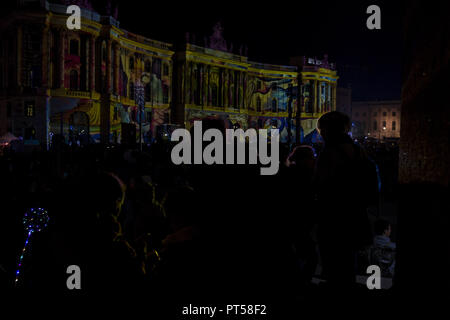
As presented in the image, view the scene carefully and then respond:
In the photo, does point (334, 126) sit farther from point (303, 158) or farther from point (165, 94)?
point (165, 94)

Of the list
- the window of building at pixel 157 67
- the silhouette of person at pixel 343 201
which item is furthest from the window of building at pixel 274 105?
the silhouette of person at pixel 343 201

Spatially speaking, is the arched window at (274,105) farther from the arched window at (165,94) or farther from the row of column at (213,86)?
the arched window at (165,94)

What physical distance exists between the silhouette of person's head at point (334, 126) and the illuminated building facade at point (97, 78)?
17.1 meters

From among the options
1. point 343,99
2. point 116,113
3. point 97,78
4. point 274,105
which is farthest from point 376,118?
point 97,78

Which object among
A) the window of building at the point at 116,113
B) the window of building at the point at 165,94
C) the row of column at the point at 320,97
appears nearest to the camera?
the window of building at the point at 116,113

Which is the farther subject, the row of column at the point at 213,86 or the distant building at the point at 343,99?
the distant building at the point at 343,99

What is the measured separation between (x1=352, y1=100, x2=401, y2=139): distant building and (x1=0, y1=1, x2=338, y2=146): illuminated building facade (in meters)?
62.7

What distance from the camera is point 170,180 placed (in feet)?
21.4

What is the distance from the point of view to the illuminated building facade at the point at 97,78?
118ft

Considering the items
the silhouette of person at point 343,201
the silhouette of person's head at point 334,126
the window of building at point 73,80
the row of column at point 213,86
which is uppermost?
the row of column at point 213,86

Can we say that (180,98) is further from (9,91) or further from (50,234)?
(50,234)

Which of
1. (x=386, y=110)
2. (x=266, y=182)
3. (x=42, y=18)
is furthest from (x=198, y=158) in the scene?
(x=386, y=110)

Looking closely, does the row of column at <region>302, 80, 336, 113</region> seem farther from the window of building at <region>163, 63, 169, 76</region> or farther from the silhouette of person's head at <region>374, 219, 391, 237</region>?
the silhouette of person's head at <region>374, 219, 391, 237</region>

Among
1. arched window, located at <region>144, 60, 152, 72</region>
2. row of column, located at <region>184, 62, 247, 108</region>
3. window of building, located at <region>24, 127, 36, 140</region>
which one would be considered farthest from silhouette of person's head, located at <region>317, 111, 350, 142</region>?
row of column, located at <region>184, 62, 247, 108</region>
